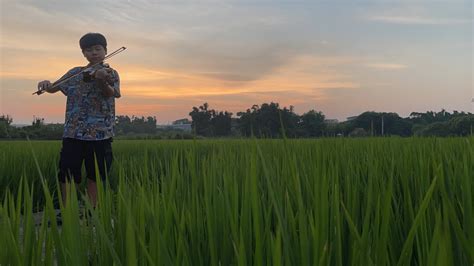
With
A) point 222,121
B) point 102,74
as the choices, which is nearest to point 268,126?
point 102,74

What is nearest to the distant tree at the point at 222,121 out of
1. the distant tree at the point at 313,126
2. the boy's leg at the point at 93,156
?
the distant tree at the point at 313,126

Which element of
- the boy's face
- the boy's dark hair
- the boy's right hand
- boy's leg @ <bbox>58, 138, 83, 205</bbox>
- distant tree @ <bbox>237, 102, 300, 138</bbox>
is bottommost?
boy's leg @ <bbox>58, 138, 83, 205</bbox>

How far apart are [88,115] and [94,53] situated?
40cm

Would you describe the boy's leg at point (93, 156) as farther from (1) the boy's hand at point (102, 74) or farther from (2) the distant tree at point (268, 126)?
(2) the distant tree at point (268, 126)

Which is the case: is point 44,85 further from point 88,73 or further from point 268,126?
point 268,126

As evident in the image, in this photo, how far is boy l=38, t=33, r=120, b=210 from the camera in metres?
2.72

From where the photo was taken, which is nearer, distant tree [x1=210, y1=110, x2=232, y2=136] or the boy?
the boy

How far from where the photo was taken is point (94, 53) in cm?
271

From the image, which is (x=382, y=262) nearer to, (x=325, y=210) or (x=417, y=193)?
(x=325, y=210)

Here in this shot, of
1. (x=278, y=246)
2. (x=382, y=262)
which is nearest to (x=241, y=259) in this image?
(x=278, y=246)

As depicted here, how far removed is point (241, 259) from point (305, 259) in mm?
102

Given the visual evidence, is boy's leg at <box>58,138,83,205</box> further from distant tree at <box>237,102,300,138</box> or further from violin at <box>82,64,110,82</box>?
distant tree at <box>237,102,300,138</box>

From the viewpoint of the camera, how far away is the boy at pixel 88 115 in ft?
8.92

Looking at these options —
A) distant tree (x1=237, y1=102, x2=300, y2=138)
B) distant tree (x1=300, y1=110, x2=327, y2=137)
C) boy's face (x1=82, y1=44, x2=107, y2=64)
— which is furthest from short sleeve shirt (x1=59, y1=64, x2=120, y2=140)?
distant tree (x1=300, y1=110, x2=327, y2=137)
